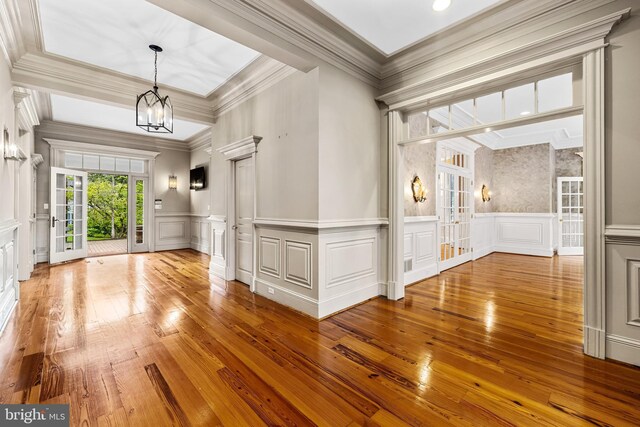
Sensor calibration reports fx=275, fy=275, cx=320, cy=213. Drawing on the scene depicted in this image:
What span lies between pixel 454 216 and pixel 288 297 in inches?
163

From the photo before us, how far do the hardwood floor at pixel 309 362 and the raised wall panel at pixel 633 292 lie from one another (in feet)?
1.23

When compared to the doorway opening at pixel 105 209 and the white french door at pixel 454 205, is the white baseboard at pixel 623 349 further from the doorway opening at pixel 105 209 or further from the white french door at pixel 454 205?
the doorway opening at pixel 105 209

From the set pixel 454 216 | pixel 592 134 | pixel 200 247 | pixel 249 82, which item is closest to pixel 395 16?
pixel 592 134

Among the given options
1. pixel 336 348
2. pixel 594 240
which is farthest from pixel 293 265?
pixel 594 240

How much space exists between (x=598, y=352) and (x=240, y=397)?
2803 mm

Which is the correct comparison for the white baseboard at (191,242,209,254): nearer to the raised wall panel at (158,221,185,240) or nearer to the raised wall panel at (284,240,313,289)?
the raised wall panel at (158,221,185,240)

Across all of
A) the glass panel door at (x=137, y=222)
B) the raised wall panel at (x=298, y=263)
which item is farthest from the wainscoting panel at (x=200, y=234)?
the raised wall panel at (x=298, y=263)

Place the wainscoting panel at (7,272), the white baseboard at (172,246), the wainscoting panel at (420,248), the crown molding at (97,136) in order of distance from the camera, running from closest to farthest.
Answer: the wainscoting panel at (7,272) < the wainscoting panel at (420,248) < the crown molding at (97,136) < the white baseboard at (172,246)

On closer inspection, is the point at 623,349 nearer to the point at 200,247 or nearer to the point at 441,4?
the point at 441,4

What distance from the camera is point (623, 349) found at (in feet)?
7.08

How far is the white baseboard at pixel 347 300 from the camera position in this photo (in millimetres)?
3092

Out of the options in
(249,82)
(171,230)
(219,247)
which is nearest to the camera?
(249,82)

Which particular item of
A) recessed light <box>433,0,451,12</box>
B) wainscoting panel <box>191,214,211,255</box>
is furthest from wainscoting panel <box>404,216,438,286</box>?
wainscoting panel <box>191,214,211,255</box>

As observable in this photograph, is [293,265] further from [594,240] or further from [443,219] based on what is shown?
[443,219]
